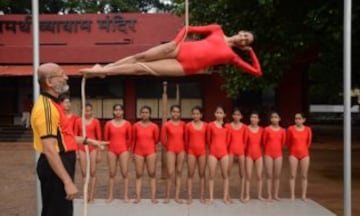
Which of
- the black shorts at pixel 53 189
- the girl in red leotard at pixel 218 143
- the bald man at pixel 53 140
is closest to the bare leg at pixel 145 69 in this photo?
the bald man at pixel 53 140

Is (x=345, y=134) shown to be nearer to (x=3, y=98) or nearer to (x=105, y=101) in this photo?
(x=105, y=101)

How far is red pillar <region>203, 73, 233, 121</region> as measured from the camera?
20234 mm

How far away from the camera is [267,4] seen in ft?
33.7

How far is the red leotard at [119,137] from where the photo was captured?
26.3ft

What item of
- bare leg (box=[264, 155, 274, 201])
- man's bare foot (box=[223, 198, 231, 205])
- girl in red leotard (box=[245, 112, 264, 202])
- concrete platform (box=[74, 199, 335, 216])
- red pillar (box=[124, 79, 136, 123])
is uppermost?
red pillar (box=[124, 79, 136, 123])

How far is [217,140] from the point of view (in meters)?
8.09

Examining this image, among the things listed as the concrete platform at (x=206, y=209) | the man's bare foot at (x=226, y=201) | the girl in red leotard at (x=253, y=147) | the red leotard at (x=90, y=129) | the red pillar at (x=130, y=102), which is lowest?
the concrete platform at (x=206, y=209)

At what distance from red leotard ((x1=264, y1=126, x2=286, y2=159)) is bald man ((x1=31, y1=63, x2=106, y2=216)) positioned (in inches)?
181

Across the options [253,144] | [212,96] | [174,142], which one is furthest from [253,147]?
[212,96]

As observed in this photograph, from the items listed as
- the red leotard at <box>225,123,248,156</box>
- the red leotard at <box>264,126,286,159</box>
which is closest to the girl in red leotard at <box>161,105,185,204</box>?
the red leotard at <box>225,123,248,156</box>

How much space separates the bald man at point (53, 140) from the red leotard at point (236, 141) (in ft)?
14.0

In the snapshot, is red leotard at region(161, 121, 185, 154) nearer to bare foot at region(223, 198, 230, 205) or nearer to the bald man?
bare foot at region(223, 198, 230, 205)

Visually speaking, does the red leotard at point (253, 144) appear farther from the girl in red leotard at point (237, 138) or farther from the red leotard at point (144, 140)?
the red leotard at point (144, 140)

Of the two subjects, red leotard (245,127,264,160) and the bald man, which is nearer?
the bald man
